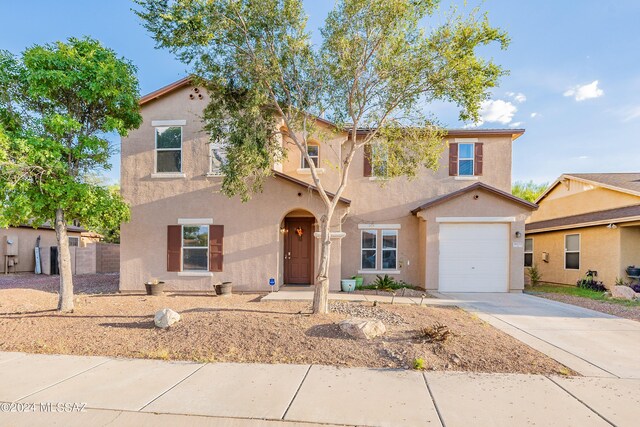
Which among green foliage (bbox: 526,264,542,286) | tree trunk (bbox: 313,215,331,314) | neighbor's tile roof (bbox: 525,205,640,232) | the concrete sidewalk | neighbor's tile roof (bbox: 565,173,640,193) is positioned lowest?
green foliage (bbox: 526,264,542,286)

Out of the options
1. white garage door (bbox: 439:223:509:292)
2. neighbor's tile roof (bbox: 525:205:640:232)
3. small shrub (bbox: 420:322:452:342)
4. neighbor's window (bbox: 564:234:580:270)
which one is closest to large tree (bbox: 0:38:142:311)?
small shrub (bbox: 420:322:452:342)

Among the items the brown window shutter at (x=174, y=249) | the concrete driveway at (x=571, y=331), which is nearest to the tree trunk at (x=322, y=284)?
the concrete driveway at (x=571, y=331)

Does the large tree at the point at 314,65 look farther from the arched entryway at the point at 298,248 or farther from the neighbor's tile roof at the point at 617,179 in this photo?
the neighbor's tile roof at the point at 617,179

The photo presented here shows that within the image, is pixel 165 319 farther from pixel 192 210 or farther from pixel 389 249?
pixel 389 249

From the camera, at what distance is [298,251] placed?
13.7 meters

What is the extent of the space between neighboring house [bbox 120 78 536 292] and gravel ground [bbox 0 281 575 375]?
136 inches

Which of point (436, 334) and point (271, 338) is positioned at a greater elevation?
point (436, 334)

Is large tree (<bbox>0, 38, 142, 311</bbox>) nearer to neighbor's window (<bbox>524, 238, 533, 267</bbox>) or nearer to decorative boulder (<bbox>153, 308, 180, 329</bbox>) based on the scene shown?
decorative boulder (<bbox>153, 308, 180, 329</bbox>)

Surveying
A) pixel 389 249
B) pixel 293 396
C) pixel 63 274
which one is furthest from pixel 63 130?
pixel 389 249

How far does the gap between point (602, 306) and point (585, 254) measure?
5.73 meters

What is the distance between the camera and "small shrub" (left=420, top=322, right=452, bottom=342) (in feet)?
20.0

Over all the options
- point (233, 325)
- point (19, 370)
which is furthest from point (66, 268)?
point (233, 325)

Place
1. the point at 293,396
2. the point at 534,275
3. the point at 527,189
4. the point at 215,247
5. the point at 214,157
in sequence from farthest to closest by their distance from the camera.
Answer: the point at 527,189 < the point at 534,275 < the point at 214,157 < the point at 215,247 < the point at 293,396

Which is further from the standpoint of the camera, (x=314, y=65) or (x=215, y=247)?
(x=215, y=247)
